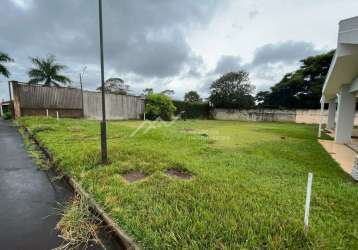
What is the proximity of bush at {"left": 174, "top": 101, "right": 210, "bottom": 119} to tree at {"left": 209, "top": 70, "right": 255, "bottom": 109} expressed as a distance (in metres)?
1.95

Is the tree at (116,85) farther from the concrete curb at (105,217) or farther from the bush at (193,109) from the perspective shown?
the concrete curb at (105,217)

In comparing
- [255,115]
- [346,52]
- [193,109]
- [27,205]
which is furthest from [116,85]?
[346,52]

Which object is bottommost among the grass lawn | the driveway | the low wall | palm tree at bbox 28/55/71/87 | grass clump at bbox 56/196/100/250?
the driveway

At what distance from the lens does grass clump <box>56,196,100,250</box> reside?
65.3 inches

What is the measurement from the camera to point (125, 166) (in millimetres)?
3408

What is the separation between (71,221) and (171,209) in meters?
1.08

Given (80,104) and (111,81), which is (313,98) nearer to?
(80,104)

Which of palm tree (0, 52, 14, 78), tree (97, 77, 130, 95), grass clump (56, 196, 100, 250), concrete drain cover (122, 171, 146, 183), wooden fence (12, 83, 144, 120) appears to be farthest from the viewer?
tree (97, 77, 130, 95)

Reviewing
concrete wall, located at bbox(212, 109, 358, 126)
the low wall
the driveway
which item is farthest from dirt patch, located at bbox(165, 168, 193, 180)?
the low wall

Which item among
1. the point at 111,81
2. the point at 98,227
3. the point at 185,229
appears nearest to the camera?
the point at 185,229

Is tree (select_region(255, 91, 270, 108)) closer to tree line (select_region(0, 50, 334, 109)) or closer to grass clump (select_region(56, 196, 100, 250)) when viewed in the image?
tree line (select_region(0, 50, 334, 109))

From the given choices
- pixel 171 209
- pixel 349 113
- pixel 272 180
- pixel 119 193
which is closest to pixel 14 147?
pixel 119 193

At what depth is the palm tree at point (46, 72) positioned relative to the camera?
21859 millimetres

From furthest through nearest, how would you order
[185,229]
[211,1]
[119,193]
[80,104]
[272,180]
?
[80,104] → [211,1] → [272,180] → [119,193] → [185,229]
